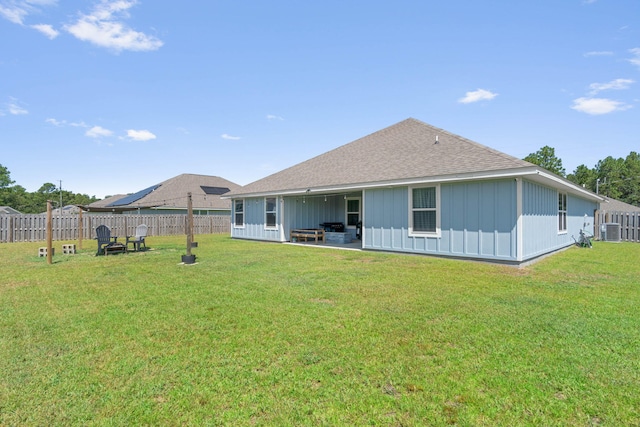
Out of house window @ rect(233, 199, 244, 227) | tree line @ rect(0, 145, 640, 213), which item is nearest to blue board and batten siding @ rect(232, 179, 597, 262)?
house window @ rect(233, 199, 244, 227)

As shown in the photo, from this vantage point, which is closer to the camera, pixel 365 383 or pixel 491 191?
pixel 365 383

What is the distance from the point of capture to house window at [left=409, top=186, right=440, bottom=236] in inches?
385

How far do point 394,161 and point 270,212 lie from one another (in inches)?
269

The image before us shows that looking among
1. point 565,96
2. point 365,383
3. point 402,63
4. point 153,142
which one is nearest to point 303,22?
point 402,63

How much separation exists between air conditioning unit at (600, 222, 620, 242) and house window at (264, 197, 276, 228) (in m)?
17.5

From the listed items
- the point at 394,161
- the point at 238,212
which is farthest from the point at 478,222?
the point at 238,212

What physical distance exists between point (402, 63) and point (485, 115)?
16.2ft

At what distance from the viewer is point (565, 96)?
13391mm

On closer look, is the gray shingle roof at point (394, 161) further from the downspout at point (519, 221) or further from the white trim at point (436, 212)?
the downspout at point (519, 221)

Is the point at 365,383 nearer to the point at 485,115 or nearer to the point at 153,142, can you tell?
the point at 485,115

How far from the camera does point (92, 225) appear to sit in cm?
2108

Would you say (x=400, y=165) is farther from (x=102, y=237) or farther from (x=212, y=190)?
(x=212, y=190)

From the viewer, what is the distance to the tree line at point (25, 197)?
62.6m

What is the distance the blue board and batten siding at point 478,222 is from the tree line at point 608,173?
151 ft
